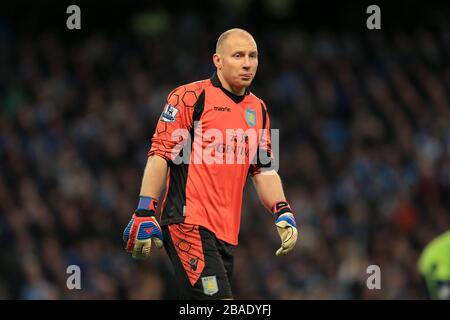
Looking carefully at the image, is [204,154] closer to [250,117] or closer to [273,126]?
[250,117]

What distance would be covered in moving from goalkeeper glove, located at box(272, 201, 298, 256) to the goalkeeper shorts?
44cm

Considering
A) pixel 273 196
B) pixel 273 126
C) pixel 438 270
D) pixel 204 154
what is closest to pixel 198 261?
pixel 204 154

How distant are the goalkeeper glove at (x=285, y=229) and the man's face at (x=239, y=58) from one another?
1045 millimetres

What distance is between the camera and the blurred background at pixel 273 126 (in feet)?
48.8

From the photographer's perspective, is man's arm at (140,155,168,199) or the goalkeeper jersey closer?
man's arm at (140,155,168,199)

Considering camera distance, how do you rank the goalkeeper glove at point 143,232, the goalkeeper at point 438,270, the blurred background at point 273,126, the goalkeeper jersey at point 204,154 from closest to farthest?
the goalkeeper glove at point 143,232 → the goalkeeper jersey at point 204,154 → the goalkeeper at point 438,270 → the blurred background at point 273,126

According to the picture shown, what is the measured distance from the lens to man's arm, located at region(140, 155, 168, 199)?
286 inches

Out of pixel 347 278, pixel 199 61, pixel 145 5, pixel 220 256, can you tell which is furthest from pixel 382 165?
pixel 220 256

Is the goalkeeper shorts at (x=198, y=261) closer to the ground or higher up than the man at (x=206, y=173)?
closer to the ground

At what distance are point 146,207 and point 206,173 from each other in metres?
0.55

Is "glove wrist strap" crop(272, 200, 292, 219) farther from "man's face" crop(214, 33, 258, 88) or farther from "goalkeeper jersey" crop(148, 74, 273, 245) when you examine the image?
"man's face" crop(214, 33, 258, 88)

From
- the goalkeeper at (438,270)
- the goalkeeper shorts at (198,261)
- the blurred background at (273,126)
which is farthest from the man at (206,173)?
the blurred background at (273,126)

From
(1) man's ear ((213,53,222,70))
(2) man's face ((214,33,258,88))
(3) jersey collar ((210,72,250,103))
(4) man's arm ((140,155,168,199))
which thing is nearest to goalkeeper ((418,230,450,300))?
(3) jersey collar ((210,72,250,103))

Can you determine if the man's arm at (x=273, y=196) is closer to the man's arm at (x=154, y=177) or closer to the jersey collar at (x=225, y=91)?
the jersey collar at (x=225, y=91)
